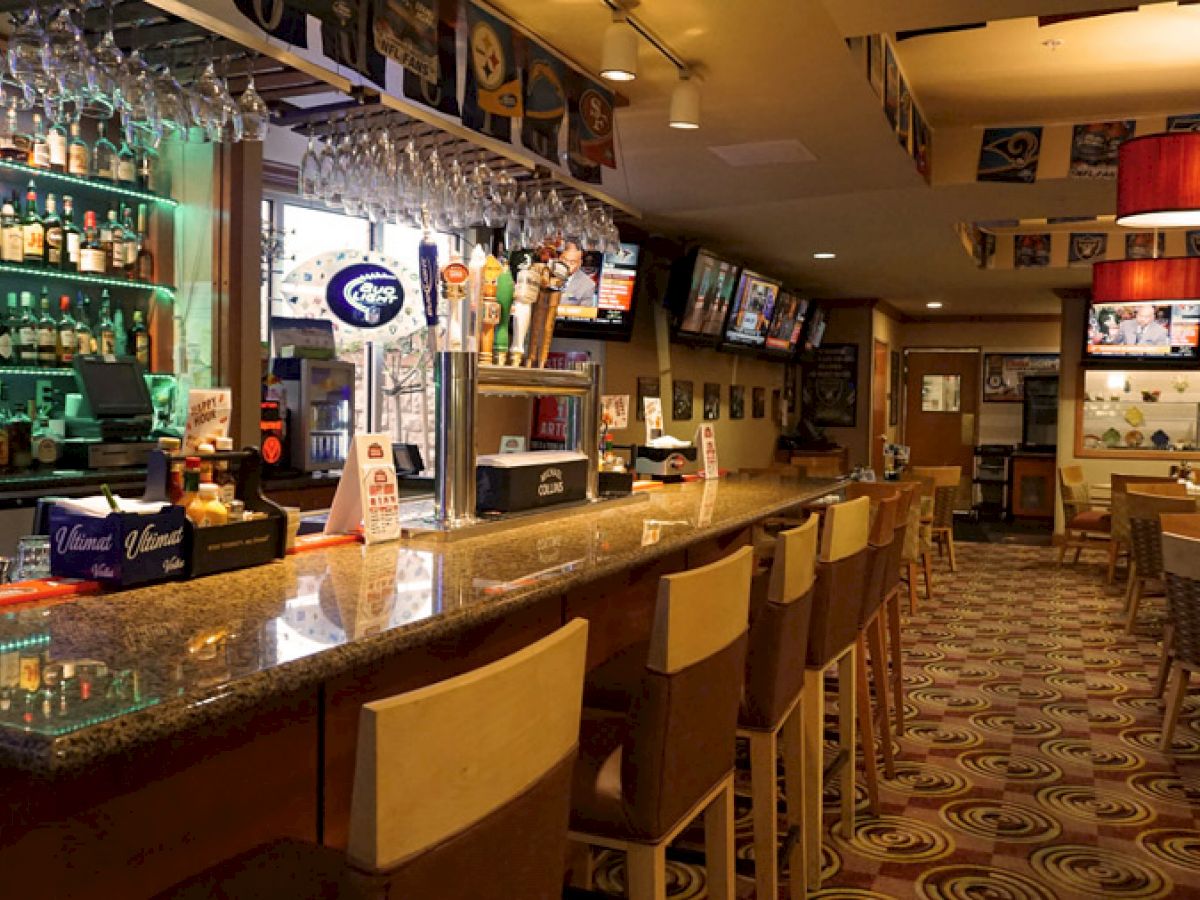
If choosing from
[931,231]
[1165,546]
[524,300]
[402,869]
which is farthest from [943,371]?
[402,869]

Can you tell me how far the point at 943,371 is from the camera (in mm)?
15078

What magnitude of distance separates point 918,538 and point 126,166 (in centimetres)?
544

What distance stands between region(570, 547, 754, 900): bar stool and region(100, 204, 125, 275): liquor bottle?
392cm

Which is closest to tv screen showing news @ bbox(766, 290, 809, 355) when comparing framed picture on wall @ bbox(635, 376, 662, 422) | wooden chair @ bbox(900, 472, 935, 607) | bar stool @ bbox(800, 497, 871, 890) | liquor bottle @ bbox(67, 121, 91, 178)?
framed picture on wall @ bbox(635, 376, 662, 422)

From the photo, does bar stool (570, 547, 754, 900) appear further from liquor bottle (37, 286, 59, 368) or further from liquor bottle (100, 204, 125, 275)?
liquor bottle (100, 204, 125, 275)

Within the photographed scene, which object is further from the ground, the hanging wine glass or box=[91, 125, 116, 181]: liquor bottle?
box=[91, 125, 116, 181]: liquor bottle

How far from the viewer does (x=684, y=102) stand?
4.29 metres

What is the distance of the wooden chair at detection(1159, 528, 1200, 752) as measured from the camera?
12.9 feet

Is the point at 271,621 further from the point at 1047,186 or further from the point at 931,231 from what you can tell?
the point at 931,231

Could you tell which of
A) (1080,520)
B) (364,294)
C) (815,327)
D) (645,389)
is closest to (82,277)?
(364,294)

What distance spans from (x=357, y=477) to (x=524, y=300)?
872 mm

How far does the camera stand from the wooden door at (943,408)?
48.6 feet

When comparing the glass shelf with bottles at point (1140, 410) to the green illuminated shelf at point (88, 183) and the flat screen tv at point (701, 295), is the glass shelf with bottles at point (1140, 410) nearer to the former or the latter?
the flat screen tv at point (701, 295)

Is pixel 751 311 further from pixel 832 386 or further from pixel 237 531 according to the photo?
pixel 237 531
